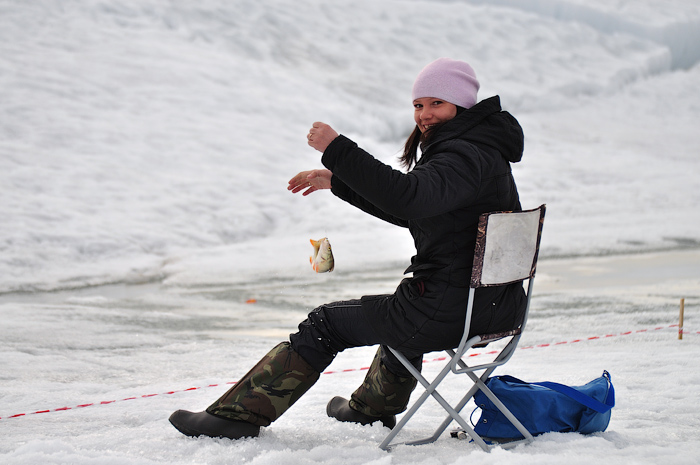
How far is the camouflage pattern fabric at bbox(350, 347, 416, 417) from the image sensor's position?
2.44m

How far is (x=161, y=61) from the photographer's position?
13539 mm

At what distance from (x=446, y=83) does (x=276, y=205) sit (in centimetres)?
766

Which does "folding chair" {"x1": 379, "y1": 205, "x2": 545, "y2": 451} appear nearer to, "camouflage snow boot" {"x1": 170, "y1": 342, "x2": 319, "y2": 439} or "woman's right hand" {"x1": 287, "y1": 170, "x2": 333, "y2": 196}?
"camouflage snow boot" {"x1": 170, "y1": 342, "x2": 319, "y2": 439}

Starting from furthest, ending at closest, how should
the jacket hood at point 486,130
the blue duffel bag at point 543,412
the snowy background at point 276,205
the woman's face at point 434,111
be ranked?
the snowy background at point 276,205 → the blue duffel bag at point 543,412 → the woman's face at point 434,111 → the jacket hood at point 486,130

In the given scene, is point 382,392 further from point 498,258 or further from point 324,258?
point 498,258

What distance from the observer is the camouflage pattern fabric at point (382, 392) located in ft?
8.01

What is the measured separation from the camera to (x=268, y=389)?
2211mm

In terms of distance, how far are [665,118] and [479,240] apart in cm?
1711

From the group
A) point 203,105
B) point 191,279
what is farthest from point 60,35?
point 191,279

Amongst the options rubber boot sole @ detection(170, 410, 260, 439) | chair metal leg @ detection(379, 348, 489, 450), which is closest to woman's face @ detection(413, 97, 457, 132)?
chair metal leg @ detection(379, 348, 489, 450)

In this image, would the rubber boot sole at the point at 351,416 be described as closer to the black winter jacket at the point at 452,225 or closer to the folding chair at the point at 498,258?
the folding chair at the point at 498,258

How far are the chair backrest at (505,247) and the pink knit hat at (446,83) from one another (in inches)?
15.9

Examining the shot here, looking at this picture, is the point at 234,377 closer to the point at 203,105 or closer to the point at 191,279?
the point at 191,279

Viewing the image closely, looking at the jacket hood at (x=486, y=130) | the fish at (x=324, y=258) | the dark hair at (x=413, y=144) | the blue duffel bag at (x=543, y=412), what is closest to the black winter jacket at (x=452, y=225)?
the jacket hood at (x=486, y=130)
